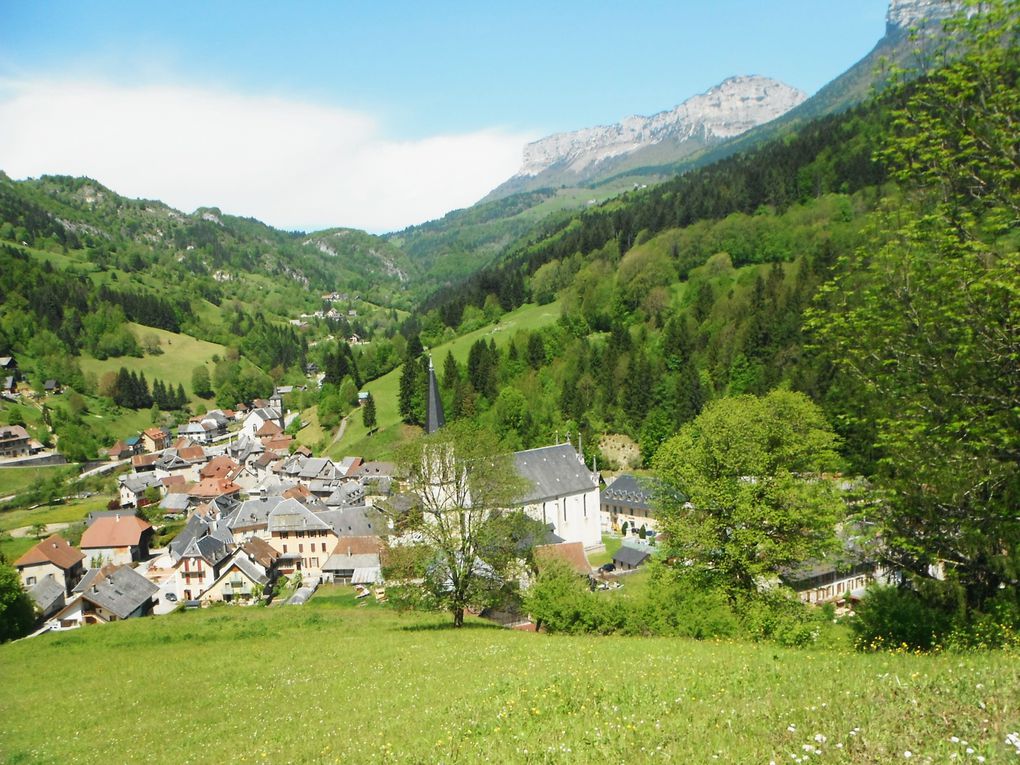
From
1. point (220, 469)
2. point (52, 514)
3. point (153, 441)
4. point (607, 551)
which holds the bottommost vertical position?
point (607, 551)

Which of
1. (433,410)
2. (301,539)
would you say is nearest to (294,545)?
(301,539)

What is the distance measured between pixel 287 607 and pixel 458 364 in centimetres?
6309

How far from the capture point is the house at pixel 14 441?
112 metres

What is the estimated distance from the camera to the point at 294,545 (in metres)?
63.5

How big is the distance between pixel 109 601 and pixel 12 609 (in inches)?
239

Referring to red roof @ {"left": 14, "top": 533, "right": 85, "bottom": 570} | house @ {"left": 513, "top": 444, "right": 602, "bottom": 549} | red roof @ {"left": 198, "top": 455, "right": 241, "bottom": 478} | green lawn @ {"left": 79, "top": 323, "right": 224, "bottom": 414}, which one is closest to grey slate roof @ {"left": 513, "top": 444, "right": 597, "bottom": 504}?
house @ {"left": 513, "top": 444, "right": 602, "bottom": 549}

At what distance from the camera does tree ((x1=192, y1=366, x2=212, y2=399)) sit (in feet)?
551

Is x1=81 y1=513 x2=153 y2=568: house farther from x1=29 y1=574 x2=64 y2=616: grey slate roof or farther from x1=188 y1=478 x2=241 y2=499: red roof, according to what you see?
x1=188 y1=478 x2=241 y2=499: red roof

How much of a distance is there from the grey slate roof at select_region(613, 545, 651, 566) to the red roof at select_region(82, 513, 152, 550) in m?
52.7

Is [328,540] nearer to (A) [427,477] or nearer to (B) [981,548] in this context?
(A) [427,477]

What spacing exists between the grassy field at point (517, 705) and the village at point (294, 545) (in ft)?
35.2

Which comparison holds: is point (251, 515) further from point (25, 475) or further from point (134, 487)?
point (25, 475)

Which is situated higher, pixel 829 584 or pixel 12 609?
pixel 12 609

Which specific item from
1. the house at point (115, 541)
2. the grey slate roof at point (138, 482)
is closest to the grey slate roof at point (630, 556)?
the house at point (115, 541)
